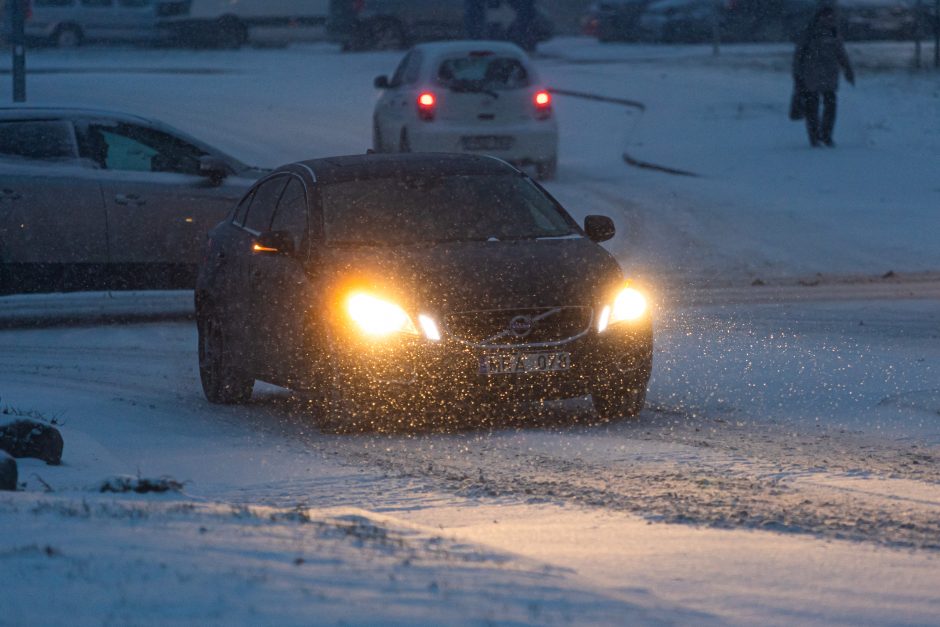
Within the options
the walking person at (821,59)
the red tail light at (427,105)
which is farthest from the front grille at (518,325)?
the walking person at (821,59)

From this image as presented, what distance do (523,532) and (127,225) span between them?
25.7 feet

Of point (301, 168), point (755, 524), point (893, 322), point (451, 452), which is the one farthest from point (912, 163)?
point (755, 524)

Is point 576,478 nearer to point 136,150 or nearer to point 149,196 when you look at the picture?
point 149,196

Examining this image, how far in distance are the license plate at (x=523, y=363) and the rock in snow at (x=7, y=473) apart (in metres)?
2.66

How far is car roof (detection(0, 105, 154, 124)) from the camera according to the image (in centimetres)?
1386

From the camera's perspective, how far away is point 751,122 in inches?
1156

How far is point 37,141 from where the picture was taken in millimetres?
13758

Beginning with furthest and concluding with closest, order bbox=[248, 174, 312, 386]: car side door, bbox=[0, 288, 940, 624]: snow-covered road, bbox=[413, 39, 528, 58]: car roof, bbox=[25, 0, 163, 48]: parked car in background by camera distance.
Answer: bbox=[25, 0, 163, 48]: parked car in background < bbox=[413, 39, 528, 58]: car roof < bbox=[248, 174, 312, 386]: car side door < bbox=[0, 288, 940, 624]: snow-covered road

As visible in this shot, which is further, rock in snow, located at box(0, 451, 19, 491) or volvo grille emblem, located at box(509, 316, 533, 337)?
volvo grille emblem, located at box(509, 316, 533, 337)

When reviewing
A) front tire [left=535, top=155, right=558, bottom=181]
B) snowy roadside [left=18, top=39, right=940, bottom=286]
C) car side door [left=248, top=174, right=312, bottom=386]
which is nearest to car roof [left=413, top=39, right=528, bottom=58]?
front tire [left=535, top=155, right=558, bottom=181]

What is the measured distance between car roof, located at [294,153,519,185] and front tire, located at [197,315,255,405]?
108cm

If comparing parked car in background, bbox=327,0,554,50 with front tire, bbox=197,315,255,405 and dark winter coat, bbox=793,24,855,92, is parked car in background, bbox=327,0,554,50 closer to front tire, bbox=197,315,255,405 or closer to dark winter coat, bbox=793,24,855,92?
dark winter coat, bbox=793,24,855,92

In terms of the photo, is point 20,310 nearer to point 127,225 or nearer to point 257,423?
point 127,225

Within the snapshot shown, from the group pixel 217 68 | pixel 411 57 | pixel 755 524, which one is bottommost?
pixel 217 68
